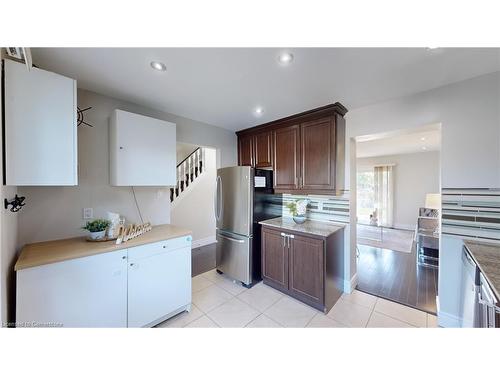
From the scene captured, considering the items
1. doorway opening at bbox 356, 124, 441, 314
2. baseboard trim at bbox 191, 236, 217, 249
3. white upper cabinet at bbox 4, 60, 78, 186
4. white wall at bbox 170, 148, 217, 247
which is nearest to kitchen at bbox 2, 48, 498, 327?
white upper cabinet at bbox 4, 60, 78, 186

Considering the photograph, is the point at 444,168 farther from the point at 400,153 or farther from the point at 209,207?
the point at 400,153

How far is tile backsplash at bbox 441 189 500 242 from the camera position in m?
1.59

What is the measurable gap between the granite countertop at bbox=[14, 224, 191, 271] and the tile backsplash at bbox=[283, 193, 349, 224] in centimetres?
188

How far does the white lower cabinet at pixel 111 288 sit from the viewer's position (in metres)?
1.22

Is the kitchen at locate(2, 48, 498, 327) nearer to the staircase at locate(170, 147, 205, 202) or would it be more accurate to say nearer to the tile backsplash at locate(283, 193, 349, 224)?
the tile backsplash at locate(283, 193, 349, 224)

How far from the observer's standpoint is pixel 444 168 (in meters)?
1.78

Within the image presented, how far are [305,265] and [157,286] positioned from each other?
1.56 meters

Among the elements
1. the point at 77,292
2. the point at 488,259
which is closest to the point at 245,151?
the point at 77,292

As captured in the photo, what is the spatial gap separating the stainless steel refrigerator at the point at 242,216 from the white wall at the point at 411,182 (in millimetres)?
5607

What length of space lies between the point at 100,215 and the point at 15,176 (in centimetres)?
92

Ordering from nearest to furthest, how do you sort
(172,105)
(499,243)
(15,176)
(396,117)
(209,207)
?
1. (15,176)
2. (499,243)
3. (396,117)
4. (172,105)
5. (209,207)
